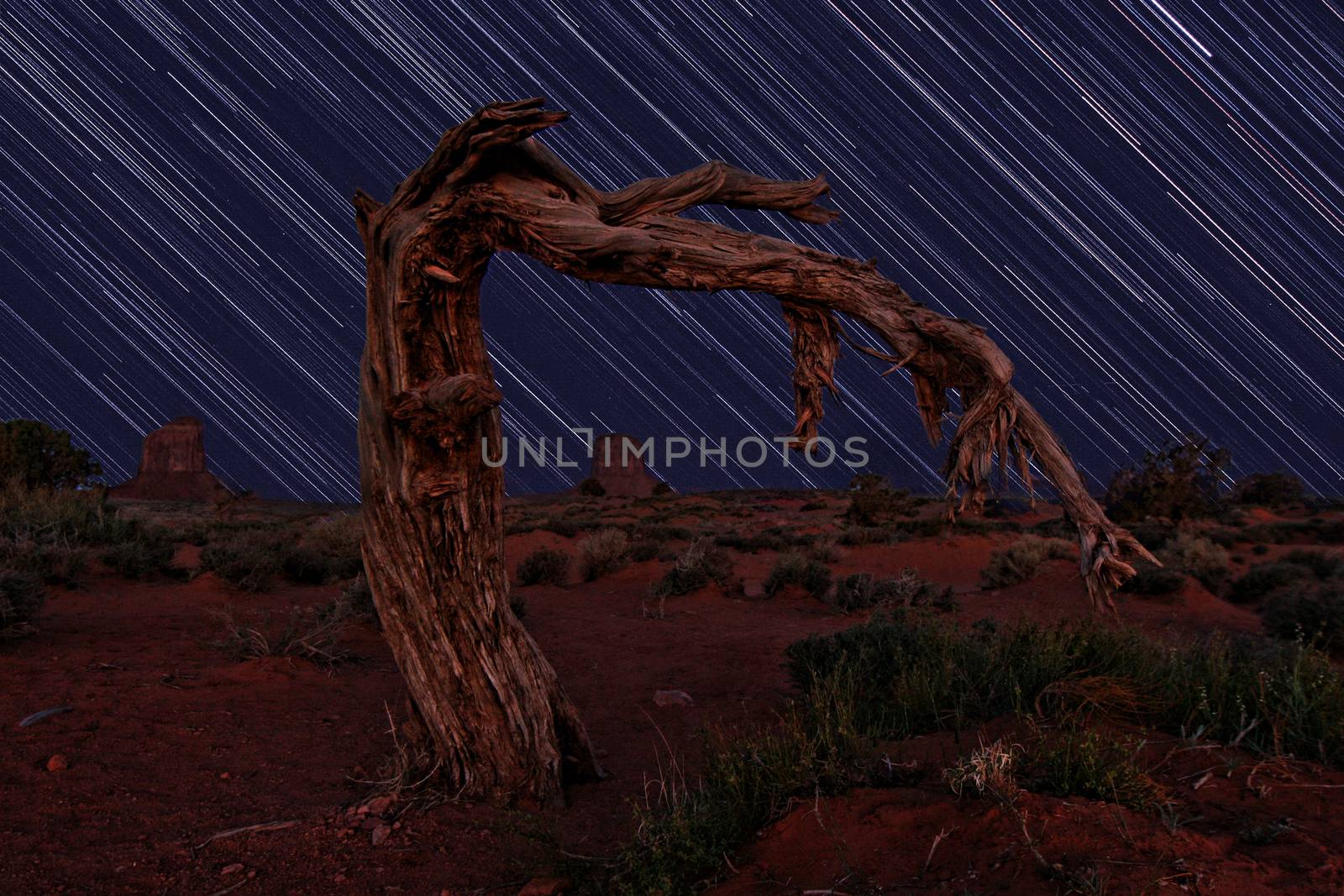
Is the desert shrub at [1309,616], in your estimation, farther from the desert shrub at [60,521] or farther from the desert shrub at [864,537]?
the desert shrub at [60,521]

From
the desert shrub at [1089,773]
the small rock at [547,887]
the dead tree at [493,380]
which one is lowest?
the small rock at [547,887]

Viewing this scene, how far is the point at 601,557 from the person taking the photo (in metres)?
16.7

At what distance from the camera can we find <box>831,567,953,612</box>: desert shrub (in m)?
13.0

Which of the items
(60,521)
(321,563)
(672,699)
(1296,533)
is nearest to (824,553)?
(321,563)

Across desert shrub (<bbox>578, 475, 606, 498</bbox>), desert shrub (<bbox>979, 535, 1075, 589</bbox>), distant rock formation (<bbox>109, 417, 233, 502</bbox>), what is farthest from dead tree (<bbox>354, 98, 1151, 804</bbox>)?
distant rock formation (<bbox>109, 417, 233, 502</bbox>)

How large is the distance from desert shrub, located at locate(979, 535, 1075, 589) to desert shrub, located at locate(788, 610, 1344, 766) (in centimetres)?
1036

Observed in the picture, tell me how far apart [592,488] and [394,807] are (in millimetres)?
60188

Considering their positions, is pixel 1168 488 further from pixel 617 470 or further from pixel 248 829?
pixel 617 470

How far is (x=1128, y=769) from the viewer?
12.6 ft

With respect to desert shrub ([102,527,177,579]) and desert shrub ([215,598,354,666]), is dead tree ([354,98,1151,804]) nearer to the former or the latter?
desert shrub ([215,598,354,666])

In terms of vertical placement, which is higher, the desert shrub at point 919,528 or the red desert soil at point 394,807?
the red desert soil at point 394,807

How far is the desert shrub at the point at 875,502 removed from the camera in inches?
1242

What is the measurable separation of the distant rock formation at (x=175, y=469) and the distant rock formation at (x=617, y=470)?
32.4 metres

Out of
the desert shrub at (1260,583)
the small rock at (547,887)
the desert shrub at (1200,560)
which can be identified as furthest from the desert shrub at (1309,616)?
the small rock at (547,887)
